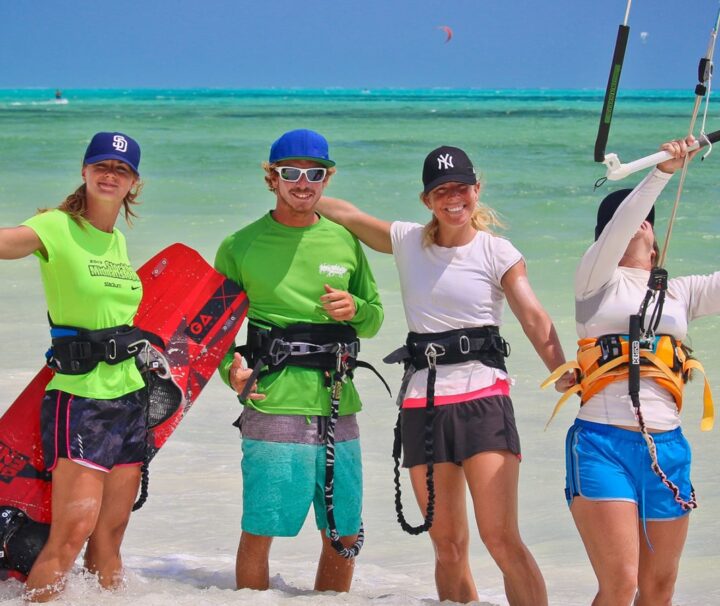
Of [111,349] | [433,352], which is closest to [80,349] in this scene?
[111,349]

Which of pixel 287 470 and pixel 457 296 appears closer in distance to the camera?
pixel 457 296

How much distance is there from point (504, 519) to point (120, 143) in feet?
6.00

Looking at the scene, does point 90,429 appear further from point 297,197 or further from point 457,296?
point 457,296

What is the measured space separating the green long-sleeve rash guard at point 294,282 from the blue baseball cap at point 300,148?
0.24 m

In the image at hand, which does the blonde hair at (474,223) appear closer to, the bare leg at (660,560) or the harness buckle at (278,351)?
the harness buckle at (278,351)

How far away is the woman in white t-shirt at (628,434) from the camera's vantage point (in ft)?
11.1

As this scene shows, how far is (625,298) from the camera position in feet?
11.6

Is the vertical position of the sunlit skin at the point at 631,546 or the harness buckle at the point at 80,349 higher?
the harness buckle at the point at 80,349

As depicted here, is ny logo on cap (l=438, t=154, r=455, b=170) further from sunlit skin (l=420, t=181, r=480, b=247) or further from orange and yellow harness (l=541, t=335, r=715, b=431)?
A: orange and yellow harness (l=541, t=335, r=715, b=431)

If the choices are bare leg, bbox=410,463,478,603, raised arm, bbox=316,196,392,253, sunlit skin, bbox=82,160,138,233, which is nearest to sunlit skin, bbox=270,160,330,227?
raised arm, bbox=316,196,392,253

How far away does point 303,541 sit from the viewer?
18.0 feet

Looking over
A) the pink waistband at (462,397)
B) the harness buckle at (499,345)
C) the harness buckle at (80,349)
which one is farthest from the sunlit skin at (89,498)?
the harness buckle at (499,345)

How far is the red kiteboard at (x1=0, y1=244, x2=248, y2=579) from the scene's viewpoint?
3975mm

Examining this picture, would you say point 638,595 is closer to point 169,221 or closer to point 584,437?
point 584,437
